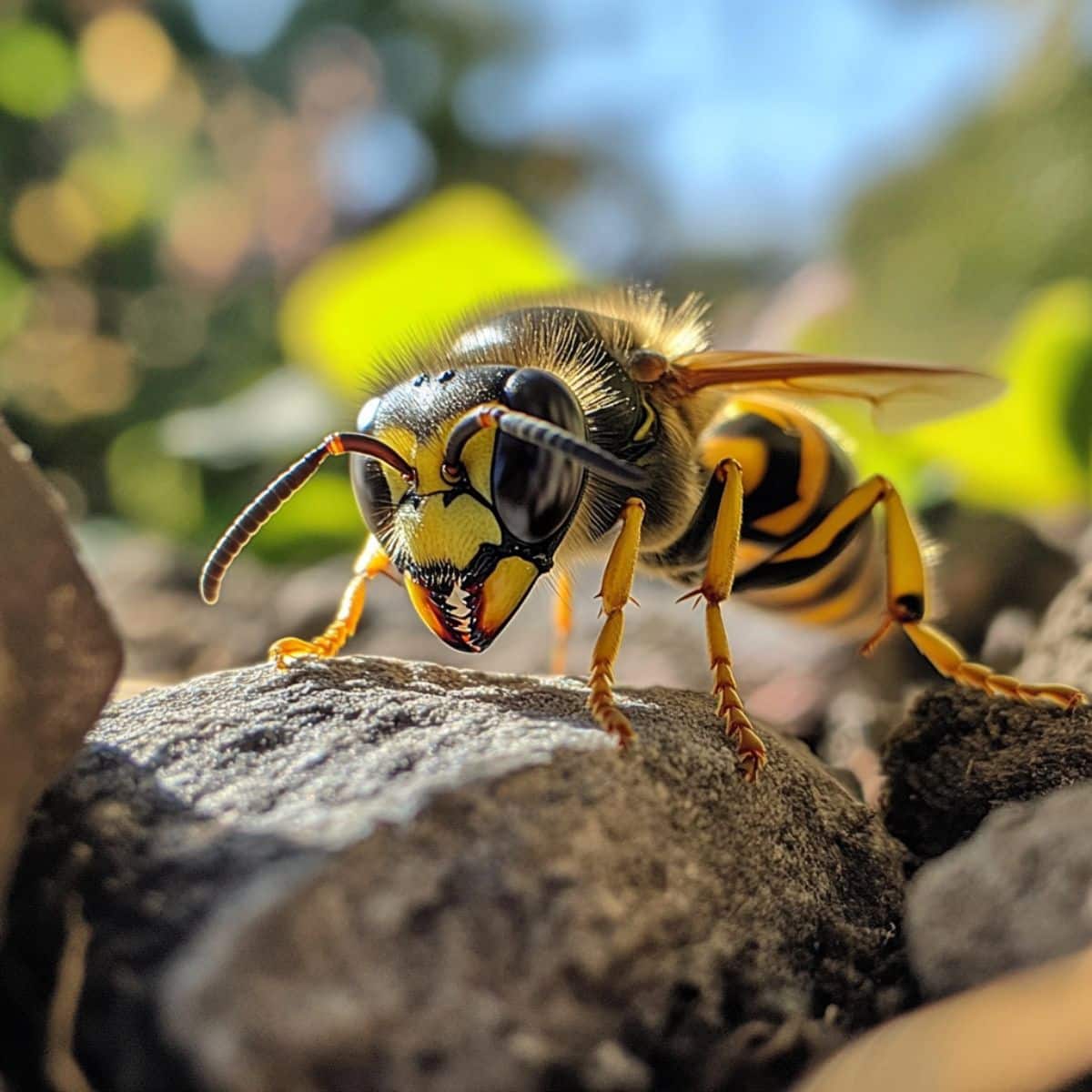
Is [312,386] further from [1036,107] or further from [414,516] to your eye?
[1036,107]

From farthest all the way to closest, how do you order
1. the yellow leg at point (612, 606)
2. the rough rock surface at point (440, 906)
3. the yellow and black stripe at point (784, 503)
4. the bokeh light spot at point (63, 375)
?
1. the bokeh light spot at point (63, 375)
2. the yellow and black stripe at point (784, 503)
3. the yellow leg at point (612, 606)
4. the rough rock surface at point (440, 906)

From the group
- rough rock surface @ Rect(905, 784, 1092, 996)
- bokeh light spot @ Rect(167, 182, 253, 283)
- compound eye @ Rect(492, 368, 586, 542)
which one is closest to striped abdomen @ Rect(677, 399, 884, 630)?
compound eye @ Rect(492, 368, 586, 542)

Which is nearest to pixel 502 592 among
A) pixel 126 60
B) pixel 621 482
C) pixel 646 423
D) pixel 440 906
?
pixel 621 482

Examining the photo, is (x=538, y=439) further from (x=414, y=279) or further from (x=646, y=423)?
(x=414, y=279)

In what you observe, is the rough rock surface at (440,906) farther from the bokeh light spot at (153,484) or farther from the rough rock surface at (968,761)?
the bokeh light spot at (153,484)

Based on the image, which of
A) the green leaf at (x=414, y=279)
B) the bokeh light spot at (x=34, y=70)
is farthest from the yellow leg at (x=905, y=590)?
the bokeh light spot at (x=34, y=70)

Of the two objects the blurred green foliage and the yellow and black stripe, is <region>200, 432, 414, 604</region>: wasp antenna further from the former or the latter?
the blurred green foliage
